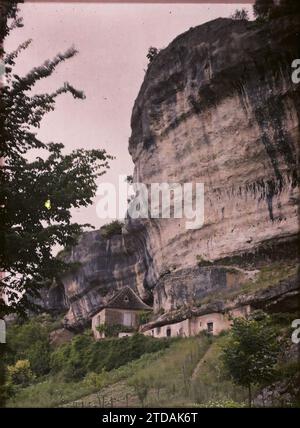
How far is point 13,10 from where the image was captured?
34.4 ft

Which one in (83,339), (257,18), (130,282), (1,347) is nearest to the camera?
(1,347)

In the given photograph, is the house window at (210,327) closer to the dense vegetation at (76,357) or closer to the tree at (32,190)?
the dense vegetation at (76,357)

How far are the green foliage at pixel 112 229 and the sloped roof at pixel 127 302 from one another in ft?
19.9

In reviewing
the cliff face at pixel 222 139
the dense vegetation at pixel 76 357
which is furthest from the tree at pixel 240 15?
the dense vegetation at pixel 76 357

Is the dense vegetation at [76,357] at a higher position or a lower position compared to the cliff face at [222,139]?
lower

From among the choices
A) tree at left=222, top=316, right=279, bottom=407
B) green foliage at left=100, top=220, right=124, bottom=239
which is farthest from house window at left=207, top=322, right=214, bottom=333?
green foliage at left=100, top=220, right=124, bottom=239

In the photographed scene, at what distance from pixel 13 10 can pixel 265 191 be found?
64.3ft

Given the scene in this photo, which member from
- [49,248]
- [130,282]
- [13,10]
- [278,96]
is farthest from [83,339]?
[13,10]

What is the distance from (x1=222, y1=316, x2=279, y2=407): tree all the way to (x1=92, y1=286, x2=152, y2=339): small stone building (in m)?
20.0

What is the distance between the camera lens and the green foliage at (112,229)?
139ft

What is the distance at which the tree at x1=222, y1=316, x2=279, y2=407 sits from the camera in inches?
608

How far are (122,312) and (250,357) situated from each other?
844 inches

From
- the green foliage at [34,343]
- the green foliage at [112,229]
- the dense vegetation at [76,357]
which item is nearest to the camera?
the dense vegetation at [76,357]
